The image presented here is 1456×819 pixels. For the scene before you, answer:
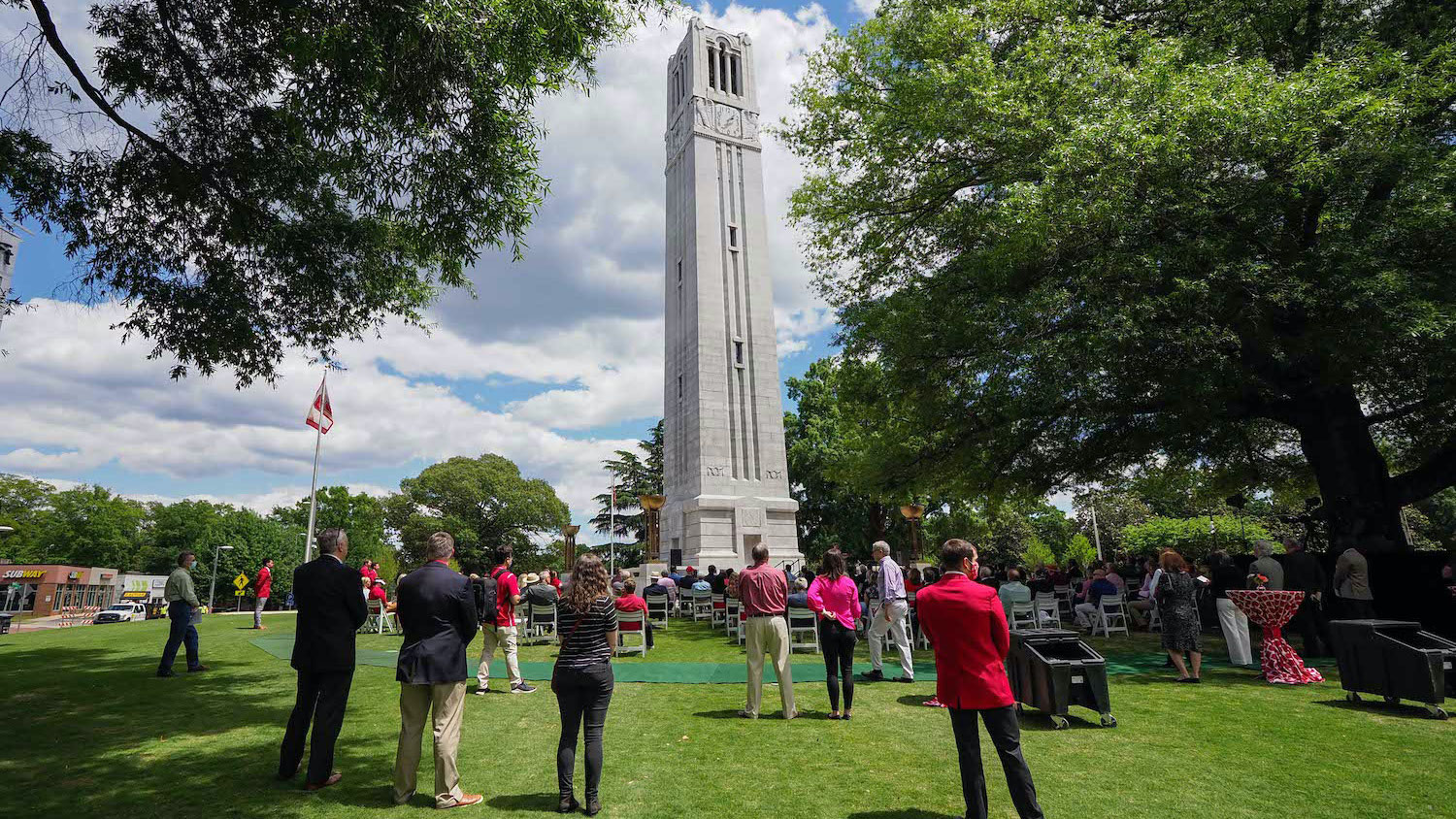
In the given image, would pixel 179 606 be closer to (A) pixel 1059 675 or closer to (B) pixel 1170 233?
(A) pixel 1059 675

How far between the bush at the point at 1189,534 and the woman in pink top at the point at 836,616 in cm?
4289

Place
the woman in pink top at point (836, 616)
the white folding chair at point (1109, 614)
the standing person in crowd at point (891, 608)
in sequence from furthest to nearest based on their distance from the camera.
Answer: the white folding chair at point (1109, 614) → the standing person in crowd at point (891, 608) → the woman in pink top at point (836, 616)

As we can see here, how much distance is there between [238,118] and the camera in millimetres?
8938

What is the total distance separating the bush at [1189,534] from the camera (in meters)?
43.4

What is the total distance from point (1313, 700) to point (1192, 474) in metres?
12.8

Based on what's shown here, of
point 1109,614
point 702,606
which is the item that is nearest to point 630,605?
point 702,606

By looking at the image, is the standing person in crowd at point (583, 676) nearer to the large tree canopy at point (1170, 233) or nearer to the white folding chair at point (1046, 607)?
the large tree canopy at point (1170, 233)

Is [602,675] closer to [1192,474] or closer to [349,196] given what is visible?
[349,196]

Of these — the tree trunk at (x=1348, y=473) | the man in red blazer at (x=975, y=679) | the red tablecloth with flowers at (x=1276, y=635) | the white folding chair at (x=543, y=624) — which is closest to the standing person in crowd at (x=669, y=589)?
the white folding chair at (x=543, y=624)

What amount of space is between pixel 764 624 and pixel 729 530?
70.3 ft

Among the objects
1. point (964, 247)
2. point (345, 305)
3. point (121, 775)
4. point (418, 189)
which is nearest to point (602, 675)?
point (121, 775)

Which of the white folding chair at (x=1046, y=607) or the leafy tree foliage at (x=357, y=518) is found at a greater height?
the leafy tree foliage at (x=357, y=518)

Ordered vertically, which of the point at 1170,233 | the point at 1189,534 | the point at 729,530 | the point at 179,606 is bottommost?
the point at 179,606

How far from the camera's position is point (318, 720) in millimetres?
5340
